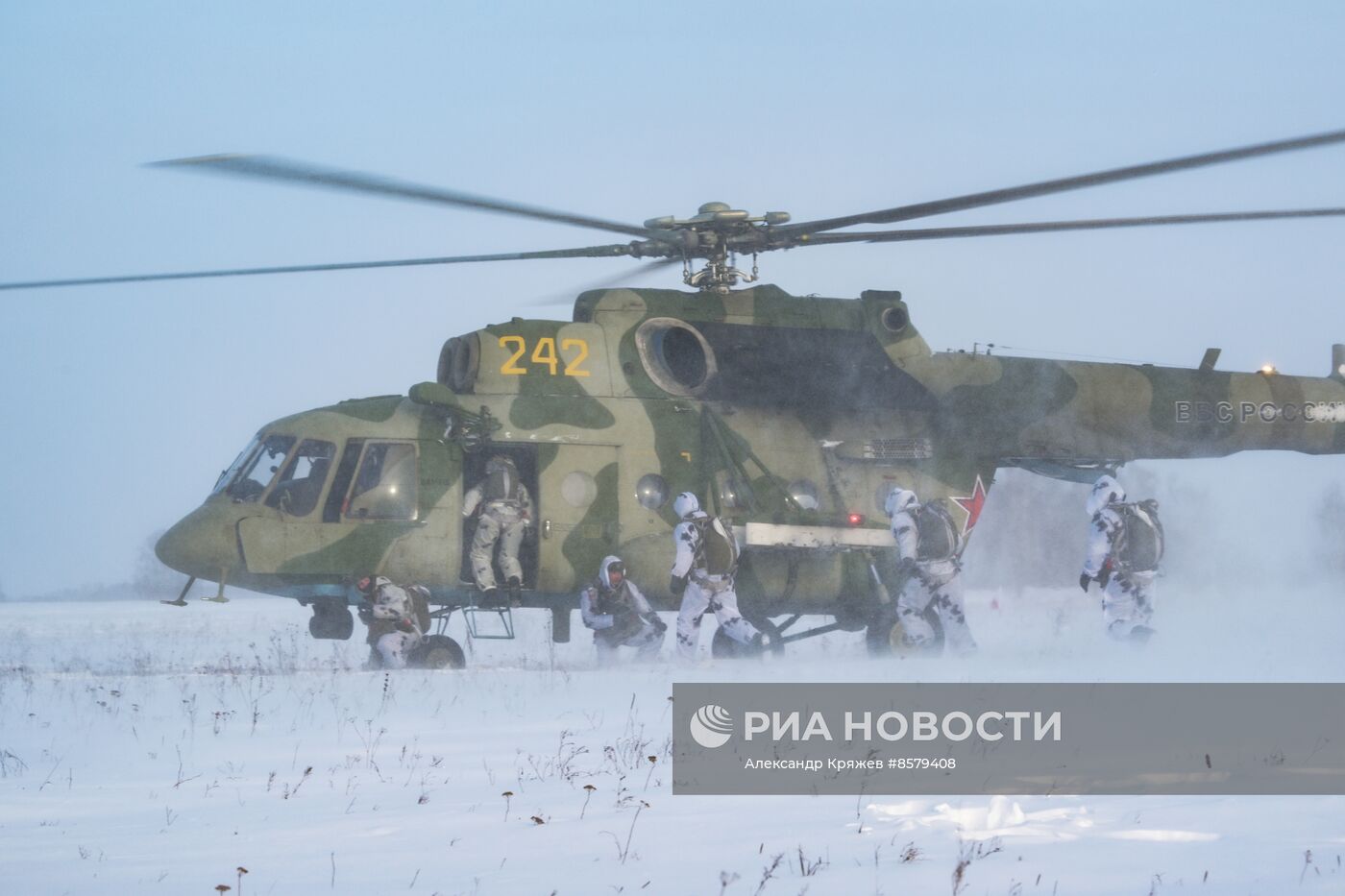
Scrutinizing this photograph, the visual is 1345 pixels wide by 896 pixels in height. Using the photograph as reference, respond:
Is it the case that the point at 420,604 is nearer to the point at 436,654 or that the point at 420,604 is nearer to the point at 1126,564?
the point at 436,654

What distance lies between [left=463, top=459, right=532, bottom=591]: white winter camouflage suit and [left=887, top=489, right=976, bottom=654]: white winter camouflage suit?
349 centimetres

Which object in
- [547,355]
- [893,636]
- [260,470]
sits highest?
[547,355]

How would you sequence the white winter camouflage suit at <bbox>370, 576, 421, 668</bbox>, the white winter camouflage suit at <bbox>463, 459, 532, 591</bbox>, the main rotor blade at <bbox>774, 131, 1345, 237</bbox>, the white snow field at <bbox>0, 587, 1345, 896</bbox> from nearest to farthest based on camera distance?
1. the white snow field at <bbox>0, 587, 1345, 896</bbox>
2. the main rotor blade at <bbox>774, 131, 1345, 237</bbox>
3. the white winter camouflage suit at <bbox>370, 576, 421, 668</bbox>
4. the white winter camouflage suit at <bbox>463, 459, 532, 591</bbox>

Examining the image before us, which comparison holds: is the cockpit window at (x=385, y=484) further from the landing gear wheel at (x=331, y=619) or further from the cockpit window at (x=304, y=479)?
the landing gear wheel at (x=331, y=619)

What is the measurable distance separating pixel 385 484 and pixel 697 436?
9.48 ft

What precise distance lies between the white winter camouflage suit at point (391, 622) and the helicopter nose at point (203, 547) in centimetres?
125

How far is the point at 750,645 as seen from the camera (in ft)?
44.7

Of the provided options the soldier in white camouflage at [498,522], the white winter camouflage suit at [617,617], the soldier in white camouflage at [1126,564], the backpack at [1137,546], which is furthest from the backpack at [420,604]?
the backpack at [1137,546]

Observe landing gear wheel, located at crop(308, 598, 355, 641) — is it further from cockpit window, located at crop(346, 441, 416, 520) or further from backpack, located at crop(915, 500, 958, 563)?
backpack, located at crop(915, 500, 958, 563)

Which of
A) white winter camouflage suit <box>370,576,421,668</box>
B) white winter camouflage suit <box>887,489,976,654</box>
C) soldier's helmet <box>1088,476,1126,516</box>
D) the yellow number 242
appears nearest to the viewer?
white winter camouflage suit <box>370,576,421,668</box>

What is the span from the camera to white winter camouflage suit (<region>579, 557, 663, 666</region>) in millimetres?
13516

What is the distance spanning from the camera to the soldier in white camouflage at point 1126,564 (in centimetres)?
1433

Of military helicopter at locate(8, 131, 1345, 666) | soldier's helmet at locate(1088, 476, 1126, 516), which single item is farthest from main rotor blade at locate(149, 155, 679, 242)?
soldier's helmet at locate(1088, 476, 1126, 516)

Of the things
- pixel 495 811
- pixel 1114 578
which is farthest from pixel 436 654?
pixel 1114 578
